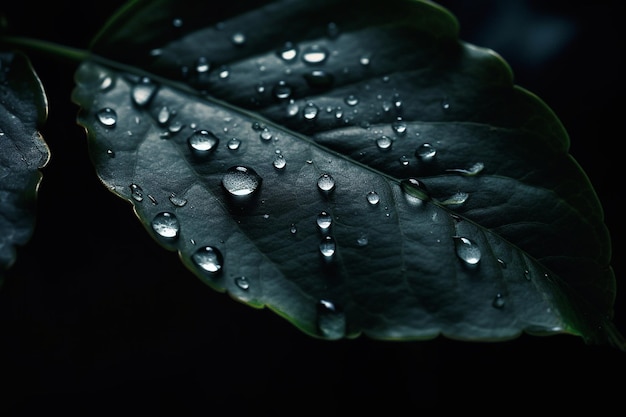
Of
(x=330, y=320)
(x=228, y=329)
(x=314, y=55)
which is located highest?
(x=314, y=55)

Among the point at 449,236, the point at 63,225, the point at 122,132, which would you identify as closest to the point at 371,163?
the point at 449,236

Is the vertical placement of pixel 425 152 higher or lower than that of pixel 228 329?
higher

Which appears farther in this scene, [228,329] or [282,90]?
[228,329]

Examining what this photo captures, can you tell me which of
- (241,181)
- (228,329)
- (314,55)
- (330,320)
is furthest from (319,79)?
(228,329)

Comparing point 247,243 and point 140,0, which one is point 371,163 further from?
point 140,0

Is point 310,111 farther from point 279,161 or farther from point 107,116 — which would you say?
point 107,116

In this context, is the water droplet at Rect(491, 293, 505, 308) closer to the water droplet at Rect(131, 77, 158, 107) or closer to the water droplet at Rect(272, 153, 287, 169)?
the water droplet at Rect(272, 153, 287, 169)
